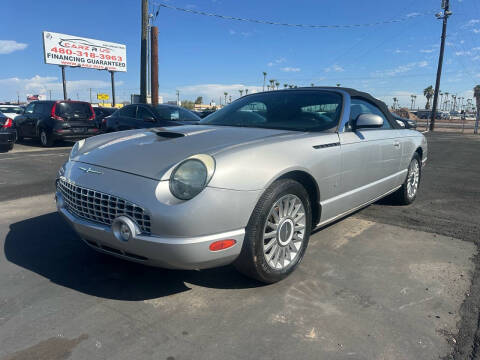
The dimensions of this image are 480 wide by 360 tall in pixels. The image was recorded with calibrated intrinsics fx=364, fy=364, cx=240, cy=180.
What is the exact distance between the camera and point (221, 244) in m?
2.24

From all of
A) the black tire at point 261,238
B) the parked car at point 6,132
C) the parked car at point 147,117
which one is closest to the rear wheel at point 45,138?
the parked car at point 6,132

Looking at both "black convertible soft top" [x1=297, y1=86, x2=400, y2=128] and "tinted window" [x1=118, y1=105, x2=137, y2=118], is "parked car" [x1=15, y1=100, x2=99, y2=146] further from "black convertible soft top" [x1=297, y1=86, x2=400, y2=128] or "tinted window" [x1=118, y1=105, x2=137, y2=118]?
"black convertible soft top" [x1=297, y1=86, x2=400, y2=128]

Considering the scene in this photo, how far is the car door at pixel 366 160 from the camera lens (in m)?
3.28

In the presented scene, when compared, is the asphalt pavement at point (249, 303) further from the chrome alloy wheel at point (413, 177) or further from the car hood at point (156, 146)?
the chrome alloy wheel at point (413, 177)

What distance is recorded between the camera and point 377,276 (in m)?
2.86

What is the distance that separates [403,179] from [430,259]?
5.24 feet

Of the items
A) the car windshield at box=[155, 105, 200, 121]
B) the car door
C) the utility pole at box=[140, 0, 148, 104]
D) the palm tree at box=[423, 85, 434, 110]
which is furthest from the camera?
the palm tree at box=[423, 85, 434, 110]

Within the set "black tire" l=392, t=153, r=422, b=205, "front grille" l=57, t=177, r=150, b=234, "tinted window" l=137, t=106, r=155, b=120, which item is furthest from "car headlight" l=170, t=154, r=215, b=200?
"tinted window" l=137, t=106, r=155, b=120

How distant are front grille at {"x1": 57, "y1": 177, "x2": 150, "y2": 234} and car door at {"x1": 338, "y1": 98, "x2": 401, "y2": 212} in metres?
1.82

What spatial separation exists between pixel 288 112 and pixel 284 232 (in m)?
1.33

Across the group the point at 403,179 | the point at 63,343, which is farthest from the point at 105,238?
the point at 403,179

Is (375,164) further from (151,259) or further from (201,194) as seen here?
(151,259)

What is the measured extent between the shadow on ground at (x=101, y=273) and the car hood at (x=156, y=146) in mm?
857

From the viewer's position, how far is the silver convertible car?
7.10 ft
